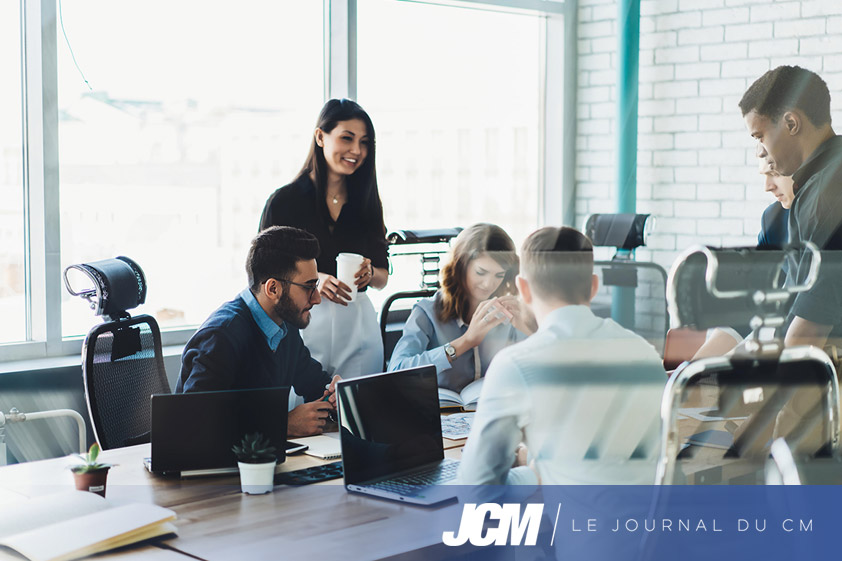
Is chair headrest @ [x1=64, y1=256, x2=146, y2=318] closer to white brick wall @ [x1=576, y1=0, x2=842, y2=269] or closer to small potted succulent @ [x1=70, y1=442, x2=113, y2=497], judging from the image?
small potted succulent @ [x1=70, y1=442, x2=113, y2=497]

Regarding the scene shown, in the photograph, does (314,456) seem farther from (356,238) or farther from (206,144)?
(206,144)

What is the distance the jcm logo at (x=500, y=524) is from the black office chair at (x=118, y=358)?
3.54ft

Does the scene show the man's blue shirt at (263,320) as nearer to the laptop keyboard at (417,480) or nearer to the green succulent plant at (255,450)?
the green succulent plant at (255,450)

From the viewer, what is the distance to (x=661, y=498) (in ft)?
2.85

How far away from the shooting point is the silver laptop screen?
52.5 inches

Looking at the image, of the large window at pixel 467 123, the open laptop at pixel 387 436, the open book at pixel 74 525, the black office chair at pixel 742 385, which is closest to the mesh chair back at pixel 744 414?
the black office chair at pixel 742 385

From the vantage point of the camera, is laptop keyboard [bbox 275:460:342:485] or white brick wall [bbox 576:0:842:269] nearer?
white brick wall [bbox 576:0:842:269]

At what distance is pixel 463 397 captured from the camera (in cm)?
128

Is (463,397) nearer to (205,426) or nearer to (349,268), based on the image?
(205,426)

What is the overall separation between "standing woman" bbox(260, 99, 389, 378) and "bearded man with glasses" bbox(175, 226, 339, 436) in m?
0.14

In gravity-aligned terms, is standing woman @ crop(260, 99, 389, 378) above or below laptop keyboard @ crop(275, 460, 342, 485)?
above

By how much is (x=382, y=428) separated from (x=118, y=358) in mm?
875

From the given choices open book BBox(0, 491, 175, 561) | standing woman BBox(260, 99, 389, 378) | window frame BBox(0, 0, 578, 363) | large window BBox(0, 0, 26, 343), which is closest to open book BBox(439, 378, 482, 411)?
open book BBox(0, 491, 175, 561)

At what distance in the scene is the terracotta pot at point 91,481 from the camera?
4.28 feet
